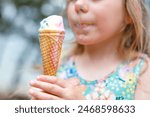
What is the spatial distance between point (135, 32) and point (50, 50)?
18.6 inches

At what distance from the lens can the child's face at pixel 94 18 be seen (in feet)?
4.17

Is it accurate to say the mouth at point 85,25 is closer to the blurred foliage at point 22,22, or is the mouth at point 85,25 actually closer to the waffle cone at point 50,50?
the waffle cone at point 50,50

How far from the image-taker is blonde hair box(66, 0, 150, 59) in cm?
139

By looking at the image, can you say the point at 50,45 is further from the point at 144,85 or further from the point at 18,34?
the point at 18,34

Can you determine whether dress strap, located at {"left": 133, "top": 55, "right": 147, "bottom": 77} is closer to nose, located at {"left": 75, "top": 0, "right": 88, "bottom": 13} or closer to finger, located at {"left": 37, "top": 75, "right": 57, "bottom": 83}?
nose, located at {"left": 75, "top": 0, "right": 88, "bottom": 13}

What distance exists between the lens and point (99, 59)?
1423 millimetres

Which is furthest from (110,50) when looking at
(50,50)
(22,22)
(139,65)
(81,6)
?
(22,22)

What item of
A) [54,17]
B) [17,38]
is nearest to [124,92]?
[54,17]

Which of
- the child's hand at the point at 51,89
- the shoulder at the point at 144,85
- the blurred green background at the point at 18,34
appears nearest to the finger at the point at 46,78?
the child's hand at the point at 51,89

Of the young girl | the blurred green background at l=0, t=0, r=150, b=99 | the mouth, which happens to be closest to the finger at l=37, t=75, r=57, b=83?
the young girl

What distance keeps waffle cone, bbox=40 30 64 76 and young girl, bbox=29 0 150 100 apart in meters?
0.16

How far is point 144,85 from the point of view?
4.44 ft

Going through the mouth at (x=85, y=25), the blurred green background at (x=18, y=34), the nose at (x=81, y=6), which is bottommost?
the blurred green background at (x=18, y=34)

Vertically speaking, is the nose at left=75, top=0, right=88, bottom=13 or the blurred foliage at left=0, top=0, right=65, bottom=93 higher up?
the nose at left=75, top=0, right=88, bottom=13
